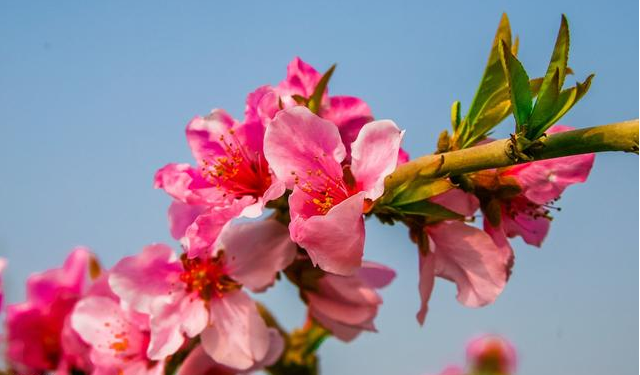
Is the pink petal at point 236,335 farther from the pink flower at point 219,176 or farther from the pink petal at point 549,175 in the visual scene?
the pink petal at point 549,175

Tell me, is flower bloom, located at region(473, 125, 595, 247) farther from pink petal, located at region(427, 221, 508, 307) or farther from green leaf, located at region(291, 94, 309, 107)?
green leaf, located at region(291, 94, 309, 107)

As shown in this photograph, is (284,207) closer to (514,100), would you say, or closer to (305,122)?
(305,122)

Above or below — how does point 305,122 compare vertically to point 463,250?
above

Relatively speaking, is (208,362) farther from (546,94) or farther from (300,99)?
(546,94)

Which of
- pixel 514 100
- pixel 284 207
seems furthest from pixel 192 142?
pixel 514 100

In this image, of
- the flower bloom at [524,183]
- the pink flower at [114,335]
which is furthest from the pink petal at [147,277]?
the flower bloom at [524,183]

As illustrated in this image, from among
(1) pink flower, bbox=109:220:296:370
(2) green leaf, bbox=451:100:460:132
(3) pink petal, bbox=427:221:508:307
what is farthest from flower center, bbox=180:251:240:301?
(2) green leaf, bbox=451:100:460:132

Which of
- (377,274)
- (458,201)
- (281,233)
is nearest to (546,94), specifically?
(458,201)

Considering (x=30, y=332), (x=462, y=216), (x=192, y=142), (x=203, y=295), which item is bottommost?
(x=30, y=332)
